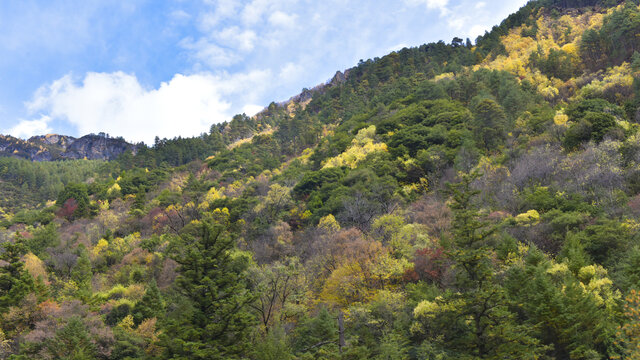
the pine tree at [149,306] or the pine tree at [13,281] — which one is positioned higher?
the pine tree at [13,281]

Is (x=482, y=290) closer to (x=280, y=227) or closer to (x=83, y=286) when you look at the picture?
(x=280, y=227)

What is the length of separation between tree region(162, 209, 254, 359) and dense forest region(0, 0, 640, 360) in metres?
0.10

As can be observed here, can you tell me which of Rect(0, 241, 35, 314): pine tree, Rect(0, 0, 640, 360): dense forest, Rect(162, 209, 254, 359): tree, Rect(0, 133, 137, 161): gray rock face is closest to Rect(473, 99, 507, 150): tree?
Rect(0, 0, 640, 360): dense forest

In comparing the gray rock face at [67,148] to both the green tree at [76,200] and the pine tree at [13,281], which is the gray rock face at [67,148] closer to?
the green tree at [76,200]

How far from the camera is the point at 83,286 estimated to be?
114ft

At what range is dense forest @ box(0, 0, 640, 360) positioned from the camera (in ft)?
61.0

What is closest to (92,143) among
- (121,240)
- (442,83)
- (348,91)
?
(348,91)

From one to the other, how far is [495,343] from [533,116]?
33.2 metres

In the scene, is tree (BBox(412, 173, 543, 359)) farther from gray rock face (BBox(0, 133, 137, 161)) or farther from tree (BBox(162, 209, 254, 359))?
gray rock face (BBox(0, 133, 137, 161))

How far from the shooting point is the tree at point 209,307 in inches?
751

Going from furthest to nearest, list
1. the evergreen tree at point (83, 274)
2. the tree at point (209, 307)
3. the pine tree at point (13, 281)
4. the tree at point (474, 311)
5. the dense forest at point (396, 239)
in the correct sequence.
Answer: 1. the evergreen tree at point (83, 274)
2. the pine tree at point (13, 281)
3. the tree at point (209, 307)
4. the dense forest at point (396, 239)
5. the tree at point (474, 311)

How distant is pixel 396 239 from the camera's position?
96.4ft

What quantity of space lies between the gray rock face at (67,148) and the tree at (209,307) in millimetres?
142654

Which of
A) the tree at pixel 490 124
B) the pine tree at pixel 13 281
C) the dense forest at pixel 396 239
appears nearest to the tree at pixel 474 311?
the dense forest at pixel 396 239
